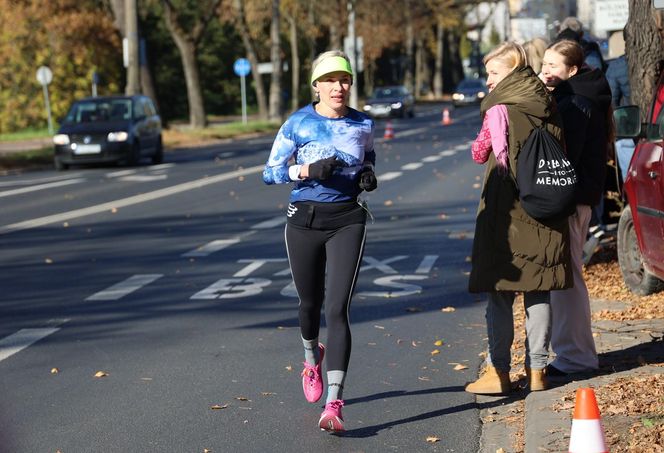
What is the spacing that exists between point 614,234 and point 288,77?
267ft

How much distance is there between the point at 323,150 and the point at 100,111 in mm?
24604

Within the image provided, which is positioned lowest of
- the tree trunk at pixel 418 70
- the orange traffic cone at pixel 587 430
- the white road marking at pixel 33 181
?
the tree trunk at pixel 418 70

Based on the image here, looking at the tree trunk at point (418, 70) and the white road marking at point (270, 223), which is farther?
the tree trunk at point (418, 70)

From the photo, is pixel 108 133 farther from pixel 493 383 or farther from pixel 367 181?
pixel 367 181

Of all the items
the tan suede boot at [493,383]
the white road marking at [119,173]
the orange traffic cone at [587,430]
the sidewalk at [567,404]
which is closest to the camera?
the orange traffic cone at [587,430]

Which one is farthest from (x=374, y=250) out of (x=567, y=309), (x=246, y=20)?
(x=246, y=20)

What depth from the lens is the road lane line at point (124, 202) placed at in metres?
16.9

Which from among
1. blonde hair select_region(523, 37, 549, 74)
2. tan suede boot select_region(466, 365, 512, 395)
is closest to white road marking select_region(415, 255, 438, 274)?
blonde hair select_region(523, 37, 549, 74)

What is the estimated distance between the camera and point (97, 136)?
2917 centimetres

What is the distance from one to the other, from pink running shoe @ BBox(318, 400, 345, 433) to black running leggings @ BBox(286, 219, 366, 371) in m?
0.20

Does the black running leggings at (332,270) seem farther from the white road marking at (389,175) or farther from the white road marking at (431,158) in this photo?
the white road marking at (431,158)

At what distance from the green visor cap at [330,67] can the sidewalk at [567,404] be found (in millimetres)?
1782

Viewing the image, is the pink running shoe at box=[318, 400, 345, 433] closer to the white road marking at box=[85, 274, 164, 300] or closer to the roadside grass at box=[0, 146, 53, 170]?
the white road marking at box=[85, 274, 164, 300]

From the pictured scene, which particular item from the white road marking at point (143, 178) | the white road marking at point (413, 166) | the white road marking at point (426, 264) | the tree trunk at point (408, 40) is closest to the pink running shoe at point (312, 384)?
the white road marking at point (426, 264)
